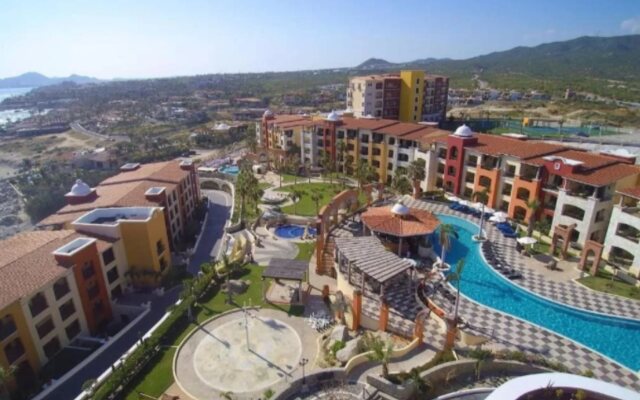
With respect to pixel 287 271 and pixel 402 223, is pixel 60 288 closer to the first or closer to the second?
pixel 287 271

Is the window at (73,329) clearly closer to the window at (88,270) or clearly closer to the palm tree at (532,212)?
the window at (88,270)

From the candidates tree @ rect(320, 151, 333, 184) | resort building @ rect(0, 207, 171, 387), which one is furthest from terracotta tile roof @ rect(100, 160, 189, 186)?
tree @ rect(320, 151, 333, 184)

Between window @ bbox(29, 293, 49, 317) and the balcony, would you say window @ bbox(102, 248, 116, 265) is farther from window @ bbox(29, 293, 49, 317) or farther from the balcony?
the balcony

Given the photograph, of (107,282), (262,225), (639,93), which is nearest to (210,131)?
(262,225)

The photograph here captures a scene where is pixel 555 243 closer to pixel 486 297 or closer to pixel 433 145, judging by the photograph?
pixel 486 297

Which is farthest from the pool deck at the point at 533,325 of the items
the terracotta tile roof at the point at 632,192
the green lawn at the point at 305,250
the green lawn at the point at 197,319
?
the green lawn at the point at 305,250

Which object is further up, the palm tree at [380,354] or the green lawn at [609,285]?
the palm tree at [380,354]

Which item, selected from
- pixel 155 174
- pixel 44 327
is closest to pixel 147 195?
pixel 155 174

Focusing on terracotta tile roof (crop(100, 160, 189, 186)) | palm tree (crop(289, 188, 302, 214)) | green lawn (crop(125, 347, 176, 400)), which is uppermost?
terracotta tile roof (crop(100, 160, 189, 186))

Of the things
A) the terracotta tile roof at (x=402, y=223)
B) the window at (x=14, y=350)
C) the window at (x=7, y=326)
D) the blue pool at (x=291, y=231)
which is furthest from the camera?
the blue pool at (x=291, y=231)
